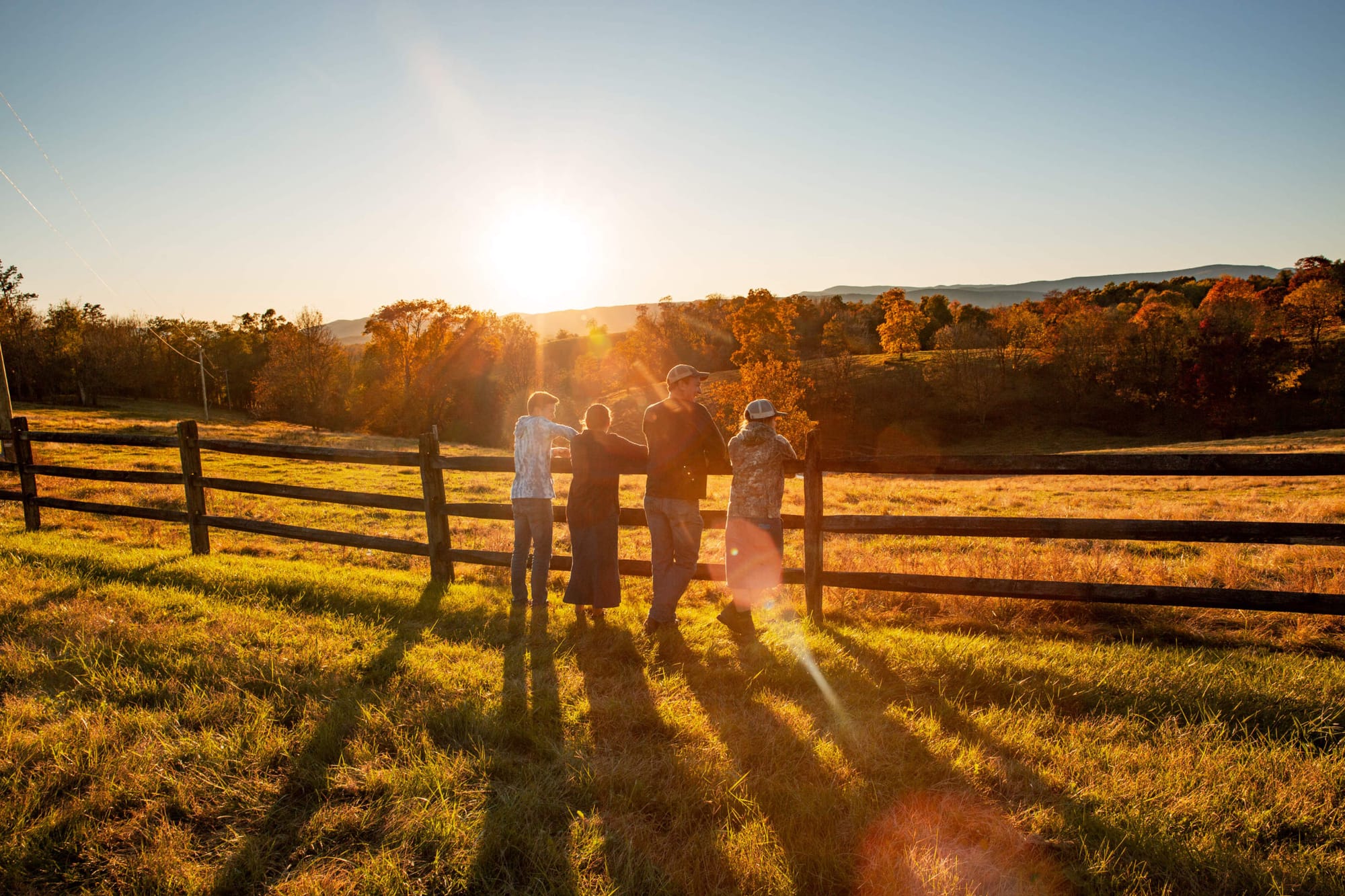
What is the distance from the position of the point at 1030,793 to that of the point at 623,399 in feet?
202

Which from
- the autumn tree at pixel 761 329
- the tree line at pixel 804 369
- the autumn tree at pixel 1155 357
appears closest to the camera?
the tree line at pixel 804 369

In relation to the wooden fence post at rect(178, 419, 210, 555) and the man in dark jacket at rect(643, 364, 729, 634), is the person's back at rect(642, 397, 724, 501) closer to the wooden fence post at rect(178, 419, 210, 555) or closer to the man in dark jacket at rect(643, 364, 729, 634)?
the man in dark jacket at rect(643, 364, 729, 634)

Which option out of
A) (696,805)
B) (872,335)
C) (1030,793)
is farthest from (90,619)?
(872,335)

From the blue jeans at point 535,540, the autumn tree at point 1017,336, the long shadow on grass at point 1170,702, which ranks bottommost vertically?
the long shadow on grass at point 1170,702

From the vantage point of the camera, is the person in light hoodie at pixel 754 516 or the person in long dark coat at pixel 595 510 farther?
the person in long dark coat at pixel 595 510

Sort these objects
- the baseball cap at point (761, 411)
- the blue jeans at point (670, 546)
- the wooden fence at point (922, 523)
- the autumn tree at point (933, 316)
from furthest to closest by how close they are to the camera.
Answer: the autumn tree at point (933, 316) < the blue jeans at point (670, 546) < the baseball cap at point (761, 411) < the wooden fence at point (922, 523)

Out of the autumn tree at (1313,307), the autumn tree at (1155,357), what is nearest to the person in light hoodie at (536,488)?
the autumn tree at (1155,357)

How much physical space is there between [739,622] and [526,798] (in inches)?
111

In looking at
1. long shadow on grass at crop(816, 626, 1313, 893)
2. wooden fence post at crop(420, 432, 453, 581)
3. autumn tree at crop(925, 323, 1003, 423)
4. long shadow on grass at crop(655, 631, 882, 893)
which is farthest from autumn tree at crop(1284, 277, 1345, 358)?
wooden fence post at crop(420, 432, 453, 581)

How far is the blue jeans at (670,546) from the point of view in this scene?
5.79 metres

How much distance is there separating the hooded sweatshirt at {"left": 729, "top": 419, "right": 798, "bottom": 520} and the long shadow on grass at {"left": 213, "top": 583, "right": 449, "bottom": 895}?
3045mm

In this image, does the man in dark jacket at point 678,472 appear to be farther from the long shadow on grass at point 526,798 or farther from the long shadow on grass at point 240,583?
the long shadow on grass at point 240,583

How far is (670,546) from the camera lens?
5.95m

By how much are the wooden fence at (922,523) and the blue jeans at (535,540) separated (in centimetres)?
38
